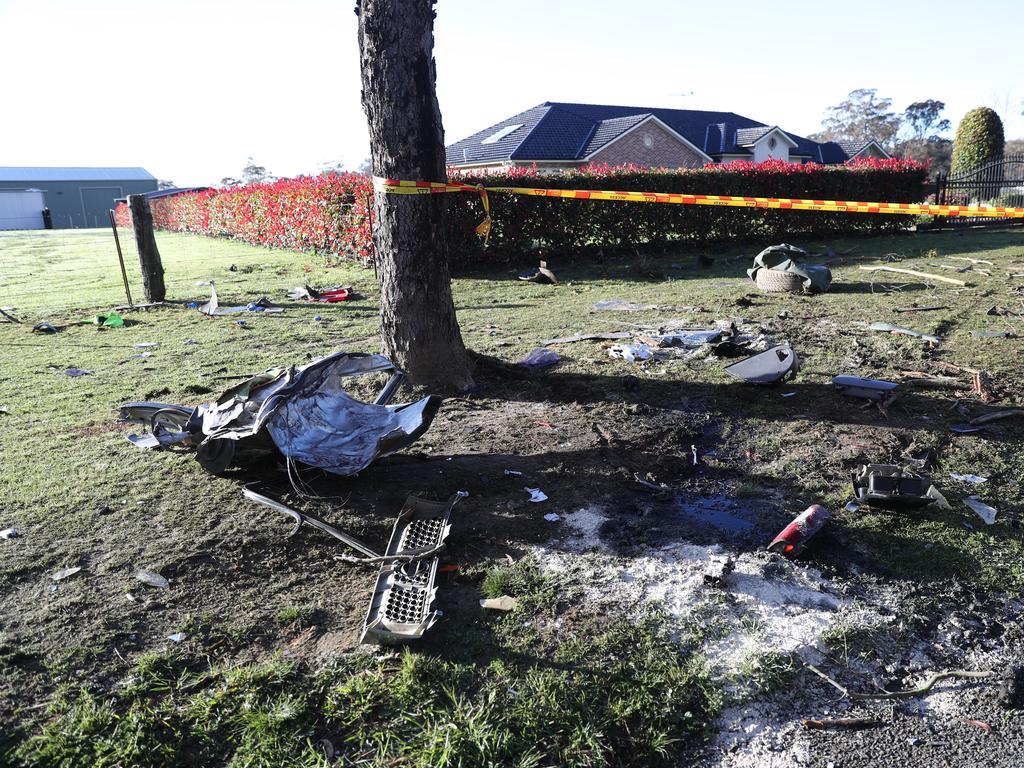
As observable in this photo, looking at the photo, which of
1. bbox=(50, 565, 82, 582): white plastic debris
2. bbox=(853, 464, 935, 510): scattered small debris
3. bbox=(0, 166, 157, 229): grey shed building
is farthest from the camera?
bbox=(0, 166, 157, 229): grey shed building

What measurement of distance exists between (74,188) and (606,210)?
204 ft

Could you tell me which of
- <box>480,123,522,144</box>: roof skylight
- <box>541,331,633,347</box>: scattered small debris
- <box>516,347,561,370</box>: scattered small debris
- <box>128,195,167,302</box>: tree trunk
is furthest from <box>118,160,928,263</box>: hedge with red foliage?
<box>480,123,522,144</box>: roof skylight

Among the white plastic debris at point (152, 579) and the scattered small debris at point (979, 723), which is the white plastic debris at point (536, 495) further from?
the scattered small debris at point (979, 723)

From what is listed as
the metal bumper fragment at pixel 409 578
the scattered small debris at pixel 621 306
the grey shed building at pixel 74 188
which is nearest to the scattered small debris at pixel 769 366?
the metal bumper fragment at pixel 409 578

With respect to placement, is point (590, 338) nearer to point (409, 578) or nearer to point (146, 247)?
point (409, 578)

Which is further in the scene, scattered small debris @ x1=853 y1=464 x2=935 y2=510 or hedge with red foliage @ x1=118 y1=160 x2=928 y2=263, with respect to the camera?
hedge with red foliage @ x1=118 y1=160 x2=928 y2=263

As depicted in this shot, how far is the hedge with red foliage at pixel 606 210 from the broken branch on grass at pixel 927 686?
11385 millimetres

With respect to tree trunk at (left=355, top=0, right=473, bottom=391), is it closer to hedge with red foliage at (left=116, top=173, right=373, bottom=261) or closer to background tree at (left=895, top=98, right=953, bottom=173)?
hedge with red foliage at (left=116, top=173, right=373, bottom=261)

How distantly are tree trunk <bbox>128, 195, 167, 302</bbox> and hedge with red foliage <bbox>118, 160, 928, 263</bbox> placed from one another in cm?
→ 400

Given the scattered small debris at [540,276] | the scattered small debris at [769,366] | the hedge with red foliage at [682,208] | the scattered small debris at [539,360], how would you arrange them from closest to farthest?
1. the scattered small debris at [769,366]
2. the scattered small debris at [539,360]
3. the scattered small debris at [540,276]
4. the hedge with red foliage at [682,208]

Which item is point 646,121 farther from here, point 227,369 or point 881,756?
point 881,756

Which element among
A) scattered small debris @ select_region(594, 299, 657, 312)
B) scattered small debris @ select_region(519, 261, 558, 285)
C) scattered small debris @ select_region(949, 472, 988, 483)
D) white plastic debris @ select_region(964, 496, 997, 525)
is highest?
scattered small debris @ select_region(519, 261, 558, 285)

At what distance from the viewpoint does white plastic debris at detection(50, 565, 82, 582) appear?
329cm

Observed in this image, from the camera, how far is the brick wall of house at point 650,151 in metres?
34.7
